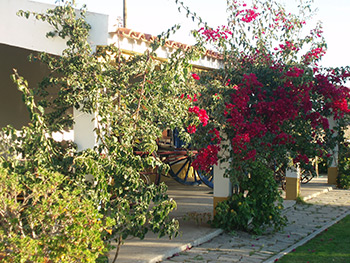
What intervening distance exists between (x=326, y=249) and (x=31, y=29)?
5.46 m

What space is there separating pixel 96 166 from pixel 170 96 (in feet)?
4.87

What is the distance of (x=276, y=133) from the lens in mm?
7949

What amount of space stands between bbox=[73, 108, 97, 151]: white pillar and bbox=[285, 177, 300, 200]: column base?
260 inches

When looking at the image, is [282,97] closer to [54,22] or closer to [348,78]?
[348,78]

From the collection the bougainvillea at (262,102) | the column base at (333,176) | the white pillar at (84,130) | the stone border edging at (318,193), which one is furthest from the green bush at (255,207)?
the column base at (333,176)

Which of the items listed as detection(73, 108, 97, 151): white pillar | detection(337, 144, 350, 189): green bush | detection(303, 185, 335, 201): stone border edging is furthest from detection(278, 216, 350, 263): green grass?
detection(337, 144, 350, 189): green bush

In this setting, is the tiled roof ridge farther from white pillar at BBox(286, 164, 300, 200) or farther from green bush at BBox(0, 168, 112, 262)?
white pillar at BBox(286, 164, 300, 200)

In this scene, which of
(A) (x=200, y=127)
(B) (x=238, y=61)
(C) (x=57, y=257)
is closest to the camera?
(C) (x=57, y=257)

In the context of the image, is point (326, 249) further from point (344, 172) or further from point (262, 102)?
point (344, 172)

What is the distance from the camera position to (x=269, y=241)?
785cm

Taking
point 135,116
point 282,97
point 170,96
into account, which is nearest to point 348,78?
point 282,97

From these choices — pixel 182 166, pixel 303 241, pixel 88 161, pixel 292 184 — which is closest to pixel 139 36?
pixel 88 161

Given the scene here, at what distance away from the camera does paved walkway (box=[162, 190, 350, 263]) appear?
6.79 m

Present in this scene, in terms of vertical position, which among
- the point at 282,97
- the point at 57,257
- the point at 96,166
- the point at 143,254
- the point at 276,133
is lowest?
the point at 143,254
